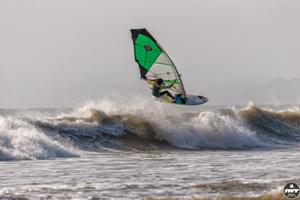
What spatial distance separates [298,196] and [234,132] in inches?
646

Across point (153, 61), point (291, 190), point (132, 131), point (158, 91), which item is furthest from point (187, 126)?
point (291, 190)

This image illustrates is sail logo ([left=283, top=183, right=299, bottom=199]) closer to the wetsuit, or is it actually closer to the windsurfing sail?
the wetsuit

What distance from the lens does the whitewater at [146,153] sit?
1431 cm

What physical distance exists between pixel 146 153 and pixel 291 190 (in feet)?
34.6

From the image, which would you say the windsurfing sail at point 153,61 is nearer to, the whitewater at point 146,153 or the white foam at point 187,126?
the whitewater at point 146,153

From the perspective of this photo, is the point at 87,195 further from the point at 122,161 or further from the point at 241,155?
the point at 241,155

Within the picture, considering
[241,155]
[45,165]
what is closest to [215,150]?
[241,155]

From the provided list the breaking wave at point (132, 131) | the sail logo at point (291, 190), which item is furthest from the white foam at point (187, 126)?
the sail logo at point (291, 190)

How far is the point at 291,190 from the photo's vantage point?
43.8ft

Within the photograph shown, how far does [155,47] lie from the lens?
950 inches

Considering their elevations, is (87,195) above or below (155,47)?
below

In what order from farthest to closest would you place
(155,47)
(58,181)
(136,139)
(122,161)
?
(136,139)
(155,47)
(122,161)
(58,181)

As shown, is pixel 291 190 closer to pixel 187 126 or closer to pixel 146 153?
pixel 146 153

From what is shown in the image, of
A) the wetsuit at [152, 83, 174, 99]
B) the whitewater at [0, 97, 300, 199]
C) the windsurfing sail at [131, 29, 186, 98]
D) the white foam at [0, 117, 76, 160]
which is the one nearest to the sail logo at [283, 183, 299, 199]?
the whitewater at [0, 97, 300, 199]
